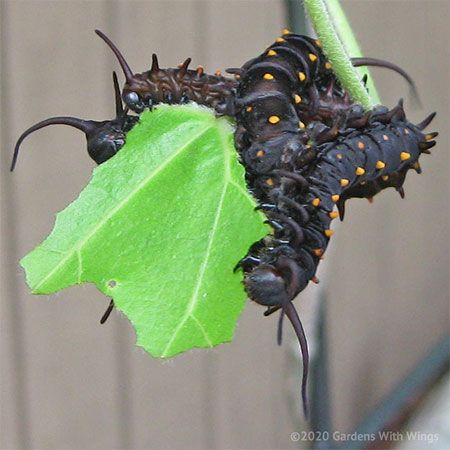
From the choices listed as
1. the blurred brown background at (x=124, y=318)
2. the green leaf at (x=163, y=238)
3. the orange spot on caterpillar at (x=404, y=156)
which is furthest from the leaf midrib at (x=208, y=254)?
the blurred brown background at (x=124, y=318)

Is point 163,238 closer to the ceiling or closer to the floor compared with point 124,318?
closer to the ceiling

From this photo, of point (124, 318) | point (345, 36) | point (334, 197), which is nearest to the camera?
point (334, 197)

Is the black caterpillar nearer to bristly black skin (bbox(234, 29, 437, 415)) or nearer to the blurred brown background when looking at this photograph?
bristly black skin (bbox(234, 29, 437, 415))

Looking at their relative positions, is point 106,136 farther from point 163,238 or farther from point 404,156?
point 404,156

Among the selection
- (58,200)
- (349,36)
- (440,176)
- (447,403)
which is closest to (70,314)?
(58,200)

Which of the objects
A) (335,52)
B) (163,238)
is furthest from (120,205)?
(335,52)

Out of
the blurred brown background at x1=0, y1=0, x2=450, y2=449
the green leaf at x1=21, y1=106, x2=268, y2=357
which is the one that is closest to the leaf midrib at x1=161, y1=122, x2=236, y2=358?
the green leaf at x1=21, y1=106, x2=268, y2=357

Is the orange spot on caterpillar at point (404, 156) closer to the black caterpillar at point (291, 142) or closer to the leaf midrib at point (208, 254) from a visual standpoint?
the black caterpillar at point (291, 142)

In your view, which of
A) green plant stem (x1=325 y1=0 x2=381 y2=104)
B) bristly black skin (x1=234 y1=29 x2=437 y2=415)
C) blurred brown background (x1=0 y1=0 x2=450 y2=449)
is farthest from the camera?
blurred brown background (x1=0 y1=0 x2=450 y2=449)
